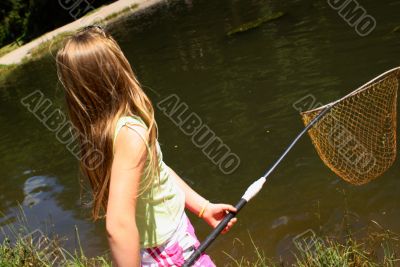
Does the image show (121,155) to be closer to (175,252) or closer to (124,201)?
(124,201)

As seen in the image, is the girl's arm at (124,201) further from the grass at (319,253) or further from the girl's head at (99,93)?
the grass at (319,253)

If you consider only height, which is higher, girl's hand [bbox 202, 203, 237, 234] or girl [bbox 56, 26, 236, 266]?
girl [bbox 56, 26, 236, 266]

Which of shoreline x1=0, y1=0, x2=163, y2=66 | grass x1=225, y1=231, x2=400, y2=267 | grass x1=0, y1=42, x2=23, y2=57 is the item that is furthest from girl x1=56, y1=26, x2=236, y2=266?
grass x1=0, y1=42, x2=23, y2=57

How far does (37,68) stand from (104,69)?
75.9 ft

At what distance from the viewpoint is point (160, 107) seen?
11.8 meters

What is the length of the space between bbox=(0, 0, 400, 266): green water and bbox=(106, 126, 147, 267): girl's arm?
3.70 metres

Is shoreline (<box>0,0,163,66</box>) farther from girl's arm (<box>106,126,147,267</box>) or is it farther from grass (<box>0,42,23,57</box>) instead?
girl's arm (<box>106,126,147,267</box>)

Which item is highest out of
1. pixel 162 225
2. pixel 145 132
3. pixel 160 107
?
pixel 145 132

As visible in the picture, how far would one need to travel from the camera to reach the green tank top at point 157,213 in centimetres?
229

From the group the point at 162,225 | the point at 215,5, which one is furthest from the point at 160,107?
the point at 215,5

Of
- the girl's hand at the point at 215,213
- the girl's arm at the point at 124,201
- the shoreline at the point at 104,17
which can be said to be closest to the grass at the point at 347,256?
the girl's hand at the point at 215,213

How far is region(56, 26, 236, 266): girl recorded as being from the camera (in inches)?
82.2

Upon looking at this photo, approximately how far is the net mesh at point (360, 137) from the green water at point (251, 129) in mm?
1476

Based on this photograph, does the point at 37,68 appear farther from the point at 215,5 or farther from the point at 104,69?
the point at 104,69
